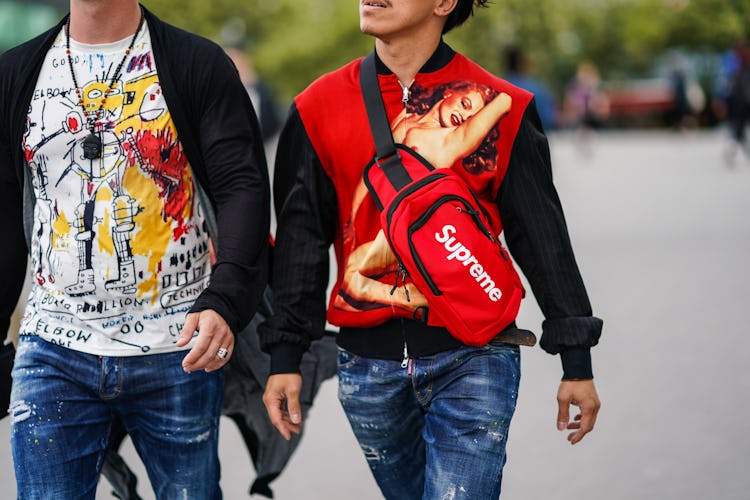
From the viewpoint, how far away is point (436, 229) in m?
2.99

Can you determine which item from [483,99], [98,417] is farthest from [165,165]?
[483,99]

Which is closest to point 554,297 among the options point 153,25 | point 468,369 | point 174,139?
point 468,369

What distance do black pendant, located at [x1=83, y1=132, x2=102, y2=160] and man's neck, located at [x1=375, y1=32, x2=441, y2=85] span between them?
798 millimetres

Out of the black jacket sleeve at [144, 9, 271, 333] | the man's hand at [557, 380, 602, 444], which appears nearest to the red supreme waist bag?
the man's hand at [557, 380, 602, 444]

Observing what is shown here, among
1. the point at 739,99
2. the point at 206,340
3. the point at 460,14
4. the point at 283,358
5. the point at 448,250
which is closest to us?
the point at 206,340

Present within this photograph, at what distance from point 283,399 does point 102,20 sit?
1.12m

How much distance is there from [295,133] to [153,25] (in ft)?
1.57

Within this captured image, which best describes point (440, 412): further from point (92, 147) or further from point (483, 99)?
point (92, 147)

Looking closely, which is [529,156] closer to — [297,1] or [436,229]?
[436,229]

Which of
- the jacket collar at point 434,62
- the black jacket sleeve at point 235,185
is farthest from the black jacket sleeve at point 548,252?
the black jacket sleeve at point 235,185

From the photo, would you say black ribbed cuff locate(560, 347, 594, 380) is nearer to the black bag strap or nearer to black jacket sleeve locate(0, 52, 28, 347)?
the black bag strap

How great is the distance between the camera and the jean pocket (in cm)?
322

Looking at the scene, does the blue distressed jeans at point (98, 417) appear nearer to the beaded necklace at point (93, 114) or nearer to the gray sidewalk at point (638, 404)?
the beaded necklace at point (93, 114)

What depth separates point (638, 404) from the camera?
6527mm
